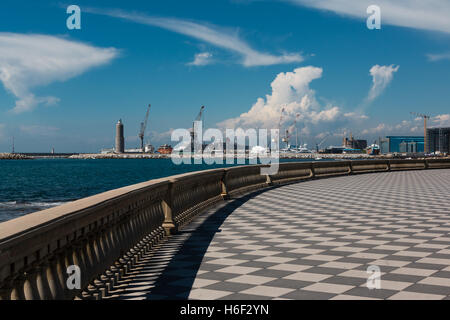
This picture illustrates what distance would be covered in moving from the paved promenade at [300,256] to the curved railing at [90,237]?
36 centimetres

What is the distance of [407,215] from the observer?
14.3 meters

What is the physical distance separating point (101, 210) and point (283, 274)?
9.39 ft

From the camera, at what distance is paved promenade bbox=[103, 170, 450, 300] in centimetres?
653

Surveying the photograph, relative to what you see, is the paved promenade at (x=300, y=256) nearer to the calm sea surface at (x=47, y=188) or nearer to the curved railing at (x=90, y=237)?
the curved railing at (x=90, y=237)

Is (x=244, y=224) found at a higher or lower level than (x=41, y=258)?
lower

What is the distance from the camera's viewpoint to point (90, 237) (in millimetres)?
6098

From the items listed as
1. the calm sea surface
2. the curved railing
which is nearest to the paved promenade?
the curved railing

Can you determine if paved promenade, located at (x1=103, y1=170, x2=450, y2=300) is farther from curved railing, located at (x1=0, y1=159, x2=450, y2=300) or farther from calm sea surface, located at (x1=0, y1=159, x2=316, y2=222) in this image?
calm sea surface, located at (x1=0, y1=159, x2=316, y2=222)

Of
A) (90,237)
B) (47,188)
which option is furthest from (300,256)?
(47,188)

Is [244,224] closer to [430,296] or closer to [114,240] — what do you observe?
[114,240]

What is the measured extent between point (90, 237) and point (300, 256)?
13.0ft

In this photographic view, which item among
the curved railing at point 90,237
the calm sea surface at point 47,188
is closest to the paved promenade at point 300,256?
the curved railing at point 90,237

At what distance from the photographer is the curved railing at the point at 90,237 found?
13.0 ft
